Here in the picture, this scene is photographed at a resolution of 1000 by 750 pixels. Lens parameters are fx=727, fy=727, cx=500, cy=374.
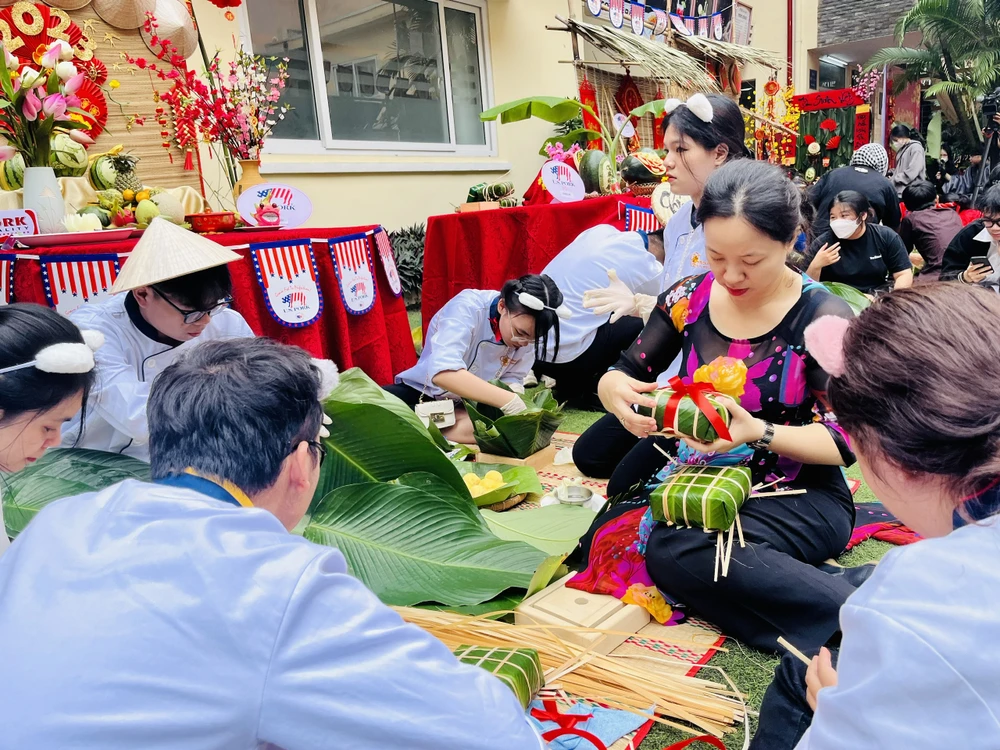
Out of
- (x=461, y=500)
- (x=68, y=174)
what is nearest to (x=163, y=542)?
(x=461, y=500)

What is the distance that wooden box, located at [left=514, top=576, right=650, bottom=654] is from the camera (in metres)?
1.70

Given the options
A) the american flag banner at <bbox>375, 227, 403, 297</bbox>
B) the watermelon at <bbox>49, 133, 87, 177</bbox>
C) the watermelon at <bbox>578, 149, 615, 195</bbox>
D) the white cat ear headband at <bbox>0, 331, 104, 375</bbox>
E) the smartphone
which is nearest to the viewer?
the white cat ear headband at <bbox>0, 331, 104, 375</bbox>

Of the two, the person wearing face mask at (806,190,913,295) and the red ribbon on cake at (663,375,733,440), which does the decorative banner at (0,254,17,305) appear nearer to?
the red ribbon on cake at (663,375,733,440)

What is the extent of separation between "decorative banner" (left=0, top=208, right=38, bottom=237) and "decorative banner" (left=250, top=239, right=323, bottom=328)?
2.47ft

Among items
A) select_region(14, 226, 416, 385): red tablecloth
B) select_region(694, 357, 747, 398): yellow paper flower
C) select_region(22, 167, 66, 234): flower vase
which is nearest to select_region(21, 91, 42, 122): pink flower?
select_region(22, 167, 66, 234): flower vase

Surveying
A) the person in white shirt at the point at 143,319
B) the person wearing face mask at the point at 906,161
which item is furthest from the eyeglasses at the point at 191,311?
the person wearing face mask at the point at 906,161

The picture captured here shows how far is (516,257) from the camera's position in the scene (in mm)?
4504

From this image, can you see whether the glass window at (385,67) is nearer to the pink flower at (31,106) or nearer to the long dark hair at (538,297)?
the pink flower at (31,106)

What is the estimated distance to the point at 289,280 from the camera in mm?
2945

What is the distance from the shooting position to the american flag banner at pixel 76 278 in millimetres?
2439

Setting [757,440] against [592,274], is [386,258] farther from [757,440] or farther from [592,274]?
[757,440]

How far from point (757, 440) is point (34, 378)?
1517 millimetres

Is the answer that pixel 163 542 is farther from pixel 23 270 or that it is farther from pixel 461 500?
pixel 23 270

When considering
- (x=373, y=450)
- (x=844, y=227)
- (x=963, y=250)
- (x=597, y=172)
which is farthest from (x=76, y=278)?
(x=963, y=250)
